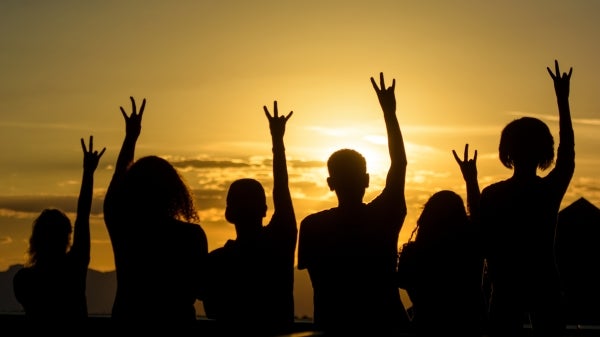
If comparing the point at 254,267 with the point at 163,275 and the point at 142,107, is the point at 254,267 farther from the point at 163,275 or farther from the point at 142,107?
the point at 142,107

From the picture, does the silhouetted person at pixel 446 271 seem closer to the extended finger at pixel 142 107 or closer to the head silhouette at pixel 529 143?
the head silhouette at pixel 529 143

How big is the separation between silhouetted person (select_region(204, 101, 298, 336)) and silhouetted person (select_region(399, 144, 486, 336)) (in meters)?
0.70

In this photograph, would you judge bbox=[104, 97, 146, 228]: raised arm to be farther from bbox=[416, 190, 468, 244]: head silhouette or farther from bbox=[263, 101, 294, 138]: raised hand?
bbox=[416, 190, 468, 244]: head silhouette

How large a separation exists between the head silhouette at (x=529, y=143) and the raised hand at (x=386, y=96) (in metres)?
0.90

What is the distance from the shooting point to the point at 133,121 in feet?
21.0

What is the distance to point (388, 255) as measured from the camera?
5.12 m

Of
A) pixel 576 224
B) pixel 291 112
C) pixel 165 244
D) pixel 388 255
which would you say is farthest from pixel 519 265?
pixel 576 224

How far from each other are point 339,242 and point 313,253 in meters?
0.18

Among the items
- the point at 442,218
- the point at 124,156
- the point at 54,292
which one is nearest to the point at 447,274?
the point at 442,218

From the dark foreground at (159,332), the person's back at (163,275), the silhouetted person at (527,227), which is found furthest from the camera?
the silhouetted person at (527,227)

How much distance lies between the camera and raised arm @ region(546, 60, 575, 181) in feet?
19.3

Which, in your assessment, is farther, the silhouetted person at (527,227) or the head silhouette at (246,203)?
the silhouetted person at (527,227)

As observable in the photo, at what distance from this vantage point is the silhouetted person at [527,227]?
5836mm

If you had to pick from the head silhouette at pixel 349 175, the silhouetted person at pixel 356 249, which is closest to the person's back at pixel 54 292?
the silhouetted person at pixel 356 249
